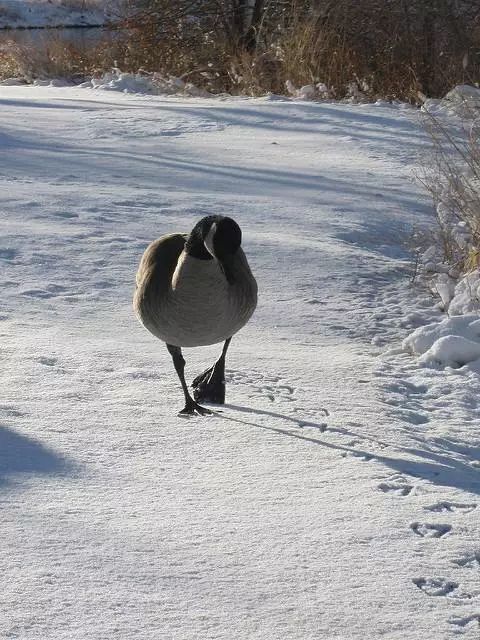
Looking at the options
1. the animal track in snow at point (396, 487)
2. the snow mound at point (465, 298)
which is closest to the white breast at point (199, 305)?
the animal track in snow at point (396, 487)

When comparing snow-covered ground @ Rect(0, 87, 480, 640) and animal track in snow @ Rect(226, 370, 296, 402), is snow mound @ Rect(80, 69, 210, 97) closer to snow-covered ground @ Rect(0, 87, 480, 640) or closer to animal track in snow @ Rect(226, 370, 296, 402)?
snow-covered ground @ Rect(0, 87, 480, 640)

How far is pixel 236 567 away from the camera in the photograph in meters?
2.63

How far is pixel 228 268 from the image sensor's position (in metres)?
3.68

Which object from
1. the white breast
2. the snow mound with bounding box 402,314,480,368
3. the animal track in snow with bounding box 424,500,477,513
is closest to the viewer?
the animal track in snow with bounding box 424,500,477,513

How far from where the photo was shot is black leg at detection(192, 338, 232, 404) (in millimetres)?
3918

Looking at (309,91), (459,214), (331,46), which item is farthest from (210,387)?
(331,46)

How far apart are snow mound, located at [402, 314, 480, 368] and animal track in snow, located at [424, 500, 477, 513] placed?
143 centimetres

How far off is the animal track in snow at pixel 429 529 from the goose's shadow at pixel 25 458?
3.60ft

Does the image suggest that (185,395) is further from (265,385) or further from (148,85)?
(148,85)

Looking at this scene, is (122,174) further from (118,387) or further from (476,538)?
(476,538)

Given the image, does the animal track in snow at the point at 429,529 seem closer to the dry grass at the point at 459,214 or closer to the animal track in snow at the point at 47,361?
the animal track in snow at the point at 47,361

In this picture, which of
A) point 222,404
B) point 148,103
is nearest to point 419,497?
point 222,404

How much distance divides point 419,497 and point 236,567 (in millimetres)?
765

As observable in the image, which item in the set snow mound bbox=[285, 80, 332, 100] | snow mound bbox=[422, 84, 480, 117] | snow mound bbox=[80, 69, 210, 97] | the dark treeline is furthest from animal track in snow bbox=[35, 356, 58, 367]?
snow mound bbox=[80, 69, 210, 97]
